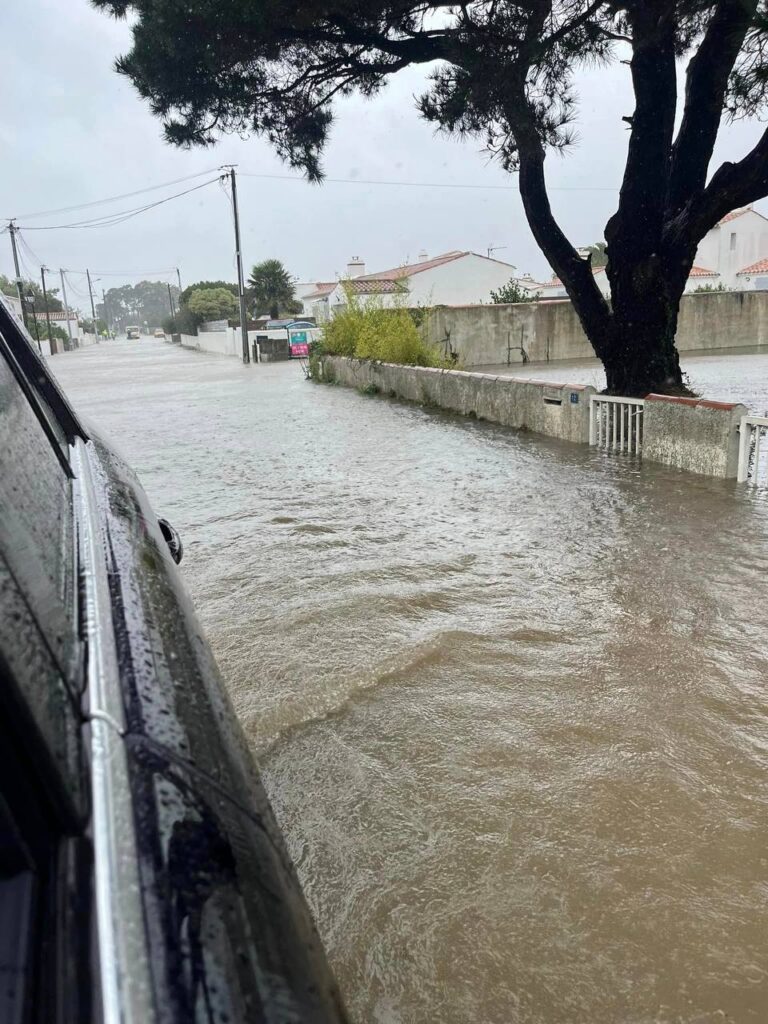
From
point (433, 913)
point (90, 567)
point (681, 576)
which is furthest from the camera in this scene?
point (681, 576)

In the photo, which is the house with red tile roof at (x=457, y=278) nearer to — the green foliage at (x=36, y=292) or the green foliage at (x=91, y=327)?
the green foliage at (x=36, y=292)

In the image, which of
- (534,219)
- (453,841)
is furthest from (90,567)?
(534,219)

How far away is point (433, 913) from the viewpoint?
2207 mm

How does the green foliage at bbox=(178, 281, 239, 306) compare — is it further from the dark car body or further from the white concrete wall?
the dark car body

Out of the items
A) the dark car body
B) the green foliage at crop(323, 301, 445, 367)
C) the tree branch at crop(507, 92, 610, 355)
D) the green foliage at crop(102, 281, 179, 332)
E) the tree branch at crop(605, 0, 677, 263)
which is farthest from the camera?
the green foliage at crop(102, 281, 179, 332)

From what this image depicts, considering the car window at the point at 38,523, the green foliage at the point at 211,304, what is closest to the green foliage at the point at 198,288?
the green foliage at the point at 211,304

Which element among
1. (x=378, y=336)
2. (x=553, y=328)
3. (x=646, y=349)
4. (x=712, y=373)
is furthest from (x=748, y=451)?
(x=553, y=328)

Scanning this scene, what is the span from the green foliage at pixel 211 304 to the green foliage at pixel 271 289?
5.93 meters

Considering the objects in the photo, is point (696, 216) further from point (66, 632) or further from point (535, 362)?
point (535, 362)

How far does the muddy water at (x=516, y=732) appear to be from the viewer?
2055mm

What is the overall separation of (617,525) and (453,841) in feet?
12.3

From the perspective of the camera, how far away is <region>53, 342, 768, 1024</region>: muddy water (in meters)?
2.05

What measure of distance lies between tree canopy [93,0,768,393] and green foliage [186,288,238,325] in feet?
168

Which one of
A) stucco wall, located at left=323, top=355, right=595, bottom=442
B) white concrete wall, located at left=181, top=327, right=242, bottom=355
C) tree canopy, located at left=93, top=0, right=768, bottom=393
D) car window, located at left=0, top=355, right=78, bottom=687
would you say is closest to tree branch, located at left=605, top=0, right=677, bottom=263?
tree canopy, located at left=93, top=0, right=768, bottom=393
